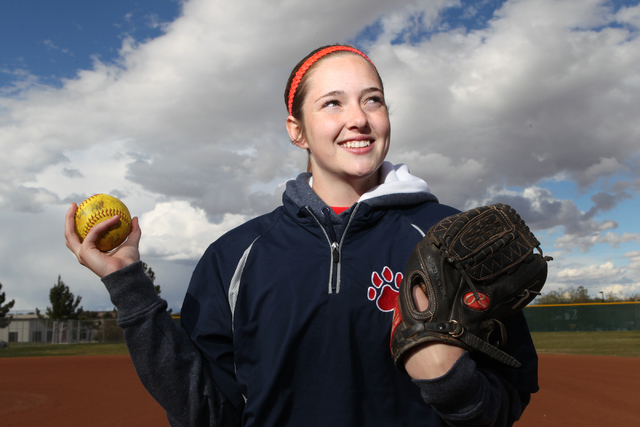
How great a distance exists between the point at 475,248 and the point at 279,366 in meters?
0.63

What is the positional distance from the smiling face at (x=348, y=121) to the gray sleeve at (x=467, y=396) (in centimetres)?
67

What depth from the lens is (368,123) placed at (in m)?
1.55

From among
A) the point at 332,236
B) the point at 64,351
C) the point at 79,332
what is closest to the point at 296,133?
the point at 332,236

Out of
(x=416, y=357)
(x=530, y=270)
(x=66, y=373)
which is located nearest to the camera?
(x=416, y=357)

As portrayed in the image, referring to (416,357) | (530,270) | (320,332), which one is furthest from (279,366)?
(530,270)

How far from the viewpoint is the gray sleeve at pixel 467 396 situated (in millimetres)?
1188

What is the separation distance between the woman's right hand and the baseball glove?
2.71ft

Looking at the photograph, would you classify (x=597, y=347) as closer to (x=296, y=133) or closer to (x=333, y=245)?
(x=296, y=133)

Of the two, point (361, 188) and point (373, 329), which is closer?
point (373, 329)

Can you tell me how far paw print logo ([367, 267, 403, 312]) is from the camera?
1.42m

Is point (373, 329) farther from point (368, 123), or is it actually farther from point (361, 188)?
point (368, 123)

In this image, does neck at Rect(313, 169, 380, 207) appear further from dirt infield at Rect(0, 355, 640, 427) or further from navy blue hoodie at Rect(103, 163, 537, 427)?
dirt infield at Rect(0, 355, 640, 427)

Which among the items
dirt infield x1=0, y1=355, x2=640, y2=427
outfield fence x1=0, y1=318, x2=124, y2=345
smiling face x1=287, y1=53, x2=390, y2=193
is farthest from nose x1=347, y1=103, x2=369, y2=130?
outfield fence x1=0, y1=318, x2=124, y2=345

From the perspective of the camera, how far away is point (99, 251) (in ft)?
4.91
